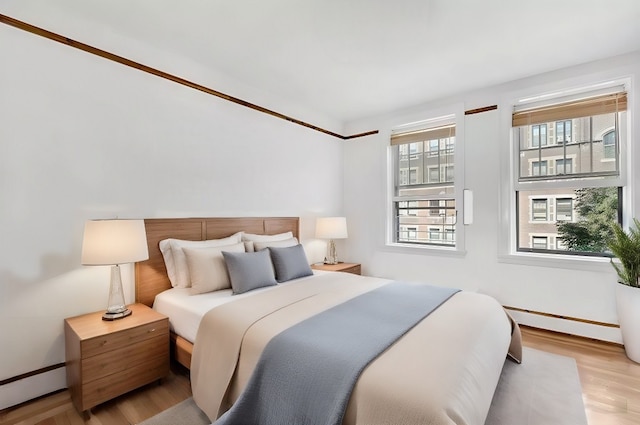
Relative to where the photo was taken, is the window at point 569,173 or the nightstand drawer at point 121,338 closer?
the nightstand drawer at point 121,338

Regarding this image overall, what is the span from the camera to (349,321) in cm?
180

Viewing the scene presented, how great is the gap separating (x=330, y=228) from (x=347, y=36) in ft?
7.31

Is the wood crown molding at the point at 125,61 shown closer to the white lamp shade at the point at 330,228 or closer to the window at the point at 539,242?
the white lamp shade at the point at 330,228

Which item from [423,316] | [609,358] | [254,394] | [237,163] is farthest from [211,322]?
[609,358]

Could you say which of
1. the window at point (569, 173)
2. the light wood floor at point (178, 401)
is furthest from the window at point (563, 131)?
the light wood floor at point (178, 401)

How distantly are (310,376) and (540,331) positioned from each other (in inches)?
115

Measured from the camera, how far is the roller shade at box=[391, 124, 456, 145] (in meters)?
3.79

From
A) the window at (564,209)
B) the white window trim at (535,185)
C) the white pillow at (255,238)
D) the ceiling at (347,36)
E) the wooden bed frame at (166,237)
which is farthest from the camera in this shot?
the window at (564,209)

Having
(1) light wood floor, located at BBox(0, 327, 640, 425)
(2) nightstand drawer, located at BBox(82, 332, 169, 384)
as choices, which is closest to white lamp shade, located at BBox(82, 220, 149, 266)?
(2) nightstand drawer, located at BBox(82, 332, 169, 384)

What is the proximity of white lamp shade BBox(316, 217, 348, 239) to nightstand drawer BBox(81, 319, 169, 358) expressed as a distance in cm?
219

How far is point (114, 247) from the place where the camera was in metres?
2.03

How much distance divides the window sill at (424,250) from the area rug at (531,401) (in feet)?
4.57

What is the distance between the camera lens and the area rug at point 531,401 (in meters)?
1.80

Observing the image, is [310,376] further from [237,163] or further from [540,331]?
[540,331]
